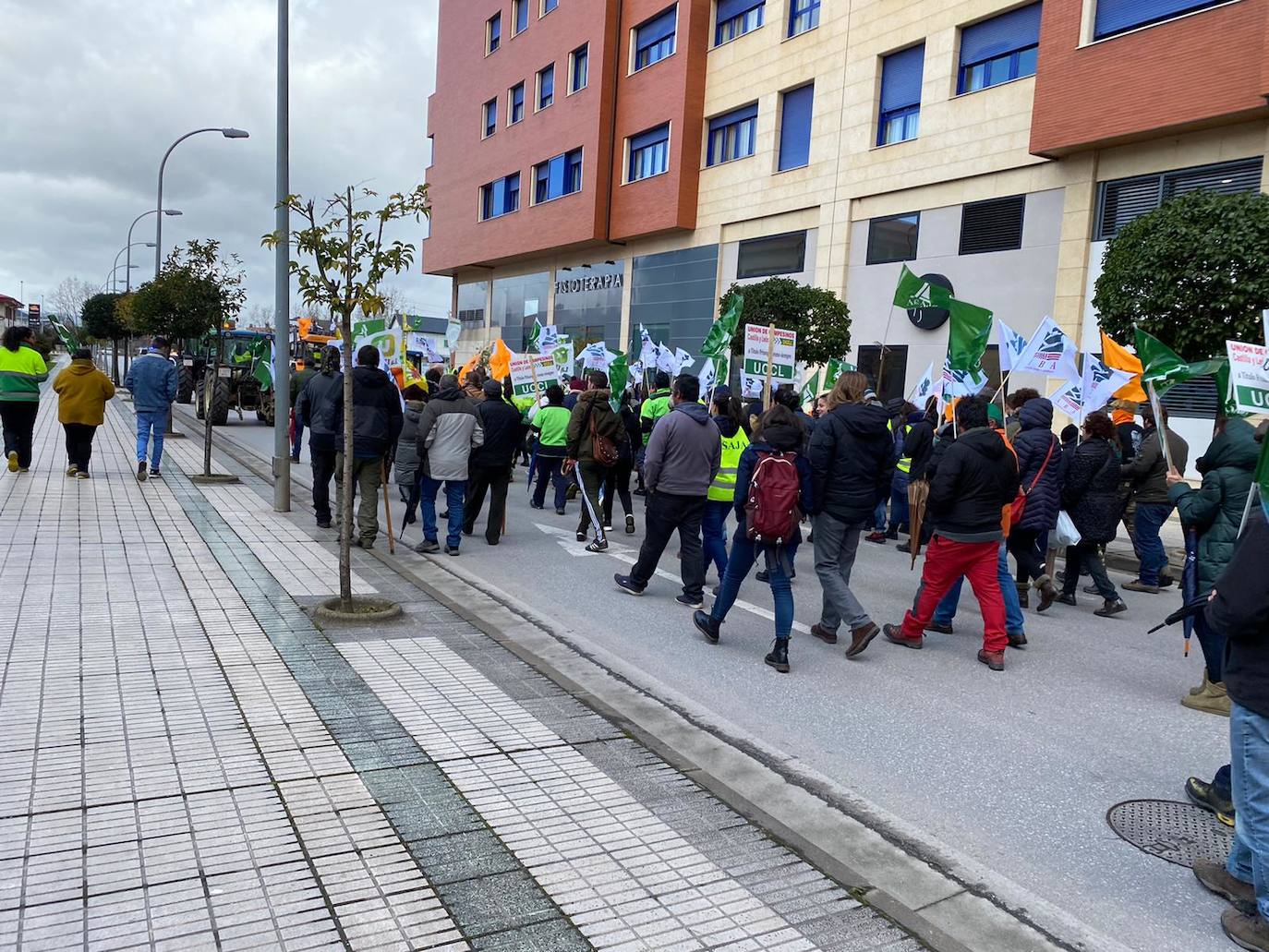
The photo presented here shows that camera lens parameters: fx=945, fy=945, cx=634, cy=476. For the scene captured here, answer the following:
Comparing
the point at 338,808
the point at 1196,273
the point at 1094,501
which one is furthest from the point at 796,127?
the point at 338,808

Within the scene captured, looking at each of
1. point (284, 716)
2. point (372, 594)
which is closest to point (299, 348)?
point (372, 594)

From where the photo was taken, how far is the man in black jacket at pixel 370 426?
350 inches

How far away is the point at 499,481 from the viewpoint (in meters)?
9.91

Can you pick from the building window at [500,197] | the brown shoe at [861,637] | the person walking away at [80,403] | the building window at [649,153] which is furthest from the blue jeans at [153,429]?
the building window at [500,197]

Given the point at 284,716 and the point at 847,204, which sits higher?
the point at 847,204

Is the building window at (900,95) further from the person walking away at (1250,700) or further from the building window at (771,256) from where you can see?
the person walking away at (1250,700)

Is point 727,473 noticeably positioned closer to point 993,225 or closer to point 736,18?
point 993,225

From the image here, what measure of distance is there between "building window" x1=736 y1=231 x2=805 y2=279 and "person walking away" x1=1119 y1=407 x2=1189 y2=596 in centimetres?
1482

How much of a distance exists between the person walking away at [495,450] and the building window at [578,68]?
24885 millimetres

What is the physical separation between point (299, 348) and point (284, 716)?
1016 inches

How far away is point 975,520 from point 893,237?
15.9 m

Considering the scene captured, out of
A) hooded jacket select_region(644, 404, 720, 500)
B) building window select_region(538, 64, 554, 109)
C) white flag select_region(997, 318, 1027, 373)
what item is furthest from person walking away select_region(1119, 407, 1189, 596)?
building window select_region(538, 64, 554, 109)

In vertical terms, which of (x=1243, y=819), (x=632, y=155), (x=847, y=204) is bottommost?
(x=1243, y=819)

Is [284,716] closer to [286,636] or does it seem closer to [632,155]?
[286,636]
